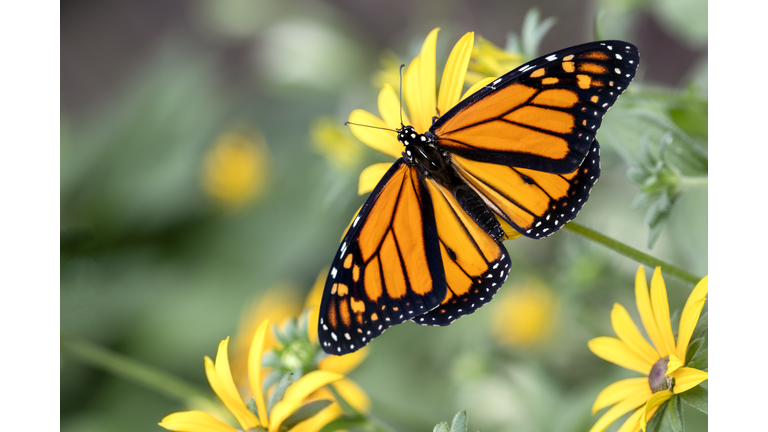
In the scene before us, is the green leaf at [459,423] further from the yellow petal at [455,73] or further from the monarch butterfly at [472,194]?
the yellow petal at [455,73]

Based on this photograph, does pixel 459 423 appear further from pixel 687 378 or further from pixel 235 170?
pixel 235 170

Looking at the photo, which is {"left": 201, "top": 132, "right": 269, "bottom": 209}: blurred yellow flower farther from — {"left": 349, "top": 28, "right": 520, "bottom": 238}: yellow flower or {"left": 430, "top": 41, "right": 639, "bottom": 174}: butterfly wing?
{"left": 430, "top": 41, "right": 639, "bottom": 174}: butterfly wing

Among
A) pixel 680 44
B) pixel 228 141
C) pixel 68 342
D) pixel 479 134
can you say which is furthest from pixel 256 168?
pixel 479 134

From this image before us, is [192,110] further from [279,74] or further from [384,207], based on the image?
[384,207]

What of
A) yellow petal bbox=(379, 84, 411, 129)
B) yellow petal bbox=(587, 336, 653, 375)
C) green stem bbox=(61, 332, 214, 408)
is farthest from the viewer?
green stem bbox=(61, 332, 214, 408)

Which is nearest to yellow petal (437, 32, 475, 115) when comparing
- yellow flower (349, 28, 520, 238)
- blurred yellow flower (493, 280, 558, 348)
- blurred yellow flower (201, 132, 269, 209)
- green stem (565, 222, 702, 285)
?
yellow flower (349, 28, 520, 238)

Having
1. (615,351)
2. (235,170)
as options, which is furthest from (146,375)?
(235,170)
